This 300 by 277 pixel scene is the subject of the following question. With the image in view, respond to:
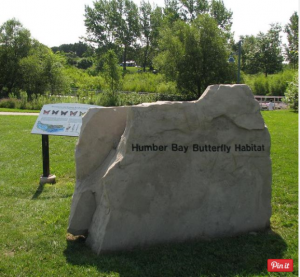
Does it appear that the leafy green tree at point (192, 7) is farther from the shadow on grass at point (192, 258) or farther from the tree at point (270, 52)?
the shadow on grass at point (192, 258)

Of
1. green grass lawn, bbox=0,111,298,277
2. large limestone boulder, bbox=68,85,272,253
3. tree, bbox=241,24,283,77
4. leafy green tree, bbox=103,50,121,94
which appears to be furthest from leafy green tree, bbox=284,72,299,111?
tree, bbox=241,24,283,77

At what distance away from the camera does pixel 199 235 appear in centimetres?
423

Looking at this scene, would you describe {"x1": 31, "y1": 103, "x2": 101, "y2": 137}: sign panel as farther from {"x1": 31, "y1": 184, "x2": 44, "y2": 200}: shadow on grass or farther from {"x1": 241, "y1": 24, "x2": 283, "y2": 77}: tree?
{"x1": 241, "y1": 24, "x2": 283, "y2": 77}: tree

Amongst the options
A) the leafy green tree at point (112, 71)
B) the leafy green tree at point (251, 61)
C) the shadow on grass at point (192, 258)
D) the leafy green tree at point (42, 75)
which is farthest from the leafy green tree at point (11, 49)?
the leafy green tree at point (251, 61)

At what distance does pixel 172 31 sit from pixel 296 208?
1057 inches

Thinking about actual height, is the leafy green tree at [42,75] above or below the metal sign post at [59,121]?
above

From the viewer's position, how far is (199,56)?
26453 millimetres

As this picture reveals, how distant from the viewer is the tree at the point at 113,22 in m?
55.4

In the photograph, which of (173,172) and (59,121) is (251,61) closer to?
(59,121)

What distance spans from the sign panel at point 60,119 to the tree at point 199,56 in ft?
69.7

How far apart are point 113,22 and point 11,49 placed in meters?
29.1

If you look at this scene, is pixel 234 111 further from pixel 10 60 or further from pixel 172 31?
pixel 10 60

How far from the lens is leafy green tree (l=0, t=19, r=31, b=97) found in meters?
30.0

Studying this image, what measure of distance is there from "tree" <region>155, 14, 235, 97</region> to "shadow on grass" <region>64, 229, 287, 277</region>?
23.7 m
